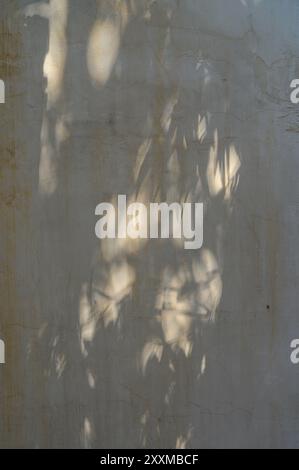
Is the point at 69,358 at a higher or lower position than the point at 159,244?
lower

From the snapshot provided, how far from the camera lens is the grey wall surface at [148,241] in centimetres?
275

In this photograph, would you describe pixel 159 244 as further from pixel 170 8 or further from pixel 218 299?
pixel 170 8

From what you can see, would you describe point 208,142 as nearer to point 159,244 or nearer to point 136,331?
point 159,244

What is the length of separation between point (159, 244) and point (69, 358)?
856mm

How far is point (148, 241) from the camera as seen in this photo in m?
2.78

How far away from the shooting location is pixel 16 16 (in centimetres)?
275

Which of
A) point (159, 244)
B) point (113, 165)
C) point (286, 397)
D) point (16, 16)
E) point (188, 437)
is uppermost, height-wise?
point (16, 16)

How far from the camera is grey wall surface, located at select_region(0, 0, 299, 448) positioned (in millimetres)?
2746

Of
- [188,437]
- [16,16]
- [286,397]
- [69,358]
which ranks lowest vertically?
[188,437]

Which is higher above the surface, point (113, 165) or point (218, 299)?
point (113, 165)

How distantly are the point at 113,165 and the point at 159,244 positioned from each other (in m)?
0.53

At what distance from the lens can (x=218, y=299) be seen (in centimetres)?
280

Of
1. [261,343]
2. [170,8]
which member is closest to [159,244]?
[261,343]

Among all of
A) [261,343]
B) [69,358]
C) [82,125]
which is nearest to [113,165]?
[82,125]
